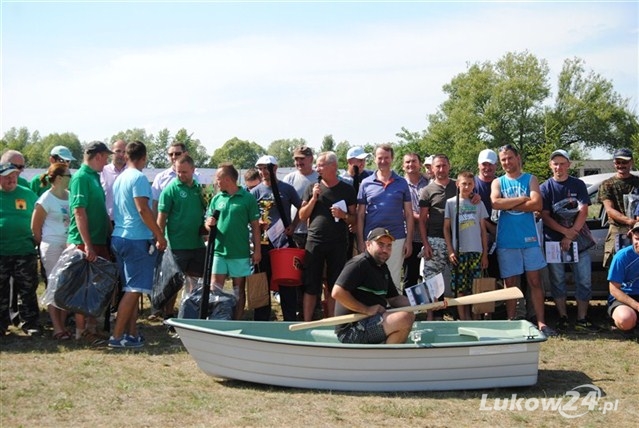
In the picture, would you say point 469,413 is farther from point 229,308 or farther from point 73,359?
point 73,359

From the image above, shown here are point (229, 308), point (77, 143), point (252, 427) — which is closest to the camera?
point (252, 427)

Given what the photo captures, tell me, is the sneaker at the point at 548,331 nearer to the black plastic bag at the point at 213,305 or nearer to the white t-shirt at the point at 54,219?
the black plastic bag at the point at 213,305

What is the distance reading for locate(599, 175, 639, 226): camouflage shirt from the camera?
876 cm

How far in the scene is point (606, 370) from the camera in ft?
22.9

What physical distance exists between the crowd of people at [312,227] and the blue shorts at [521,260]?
0.01m

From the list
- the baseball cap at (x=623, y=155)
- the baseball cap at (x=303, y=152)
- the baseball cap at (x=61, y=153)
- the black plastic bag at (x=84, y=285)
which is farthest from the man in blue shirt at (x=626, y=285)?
the baseball cap at (x=61, y=153)

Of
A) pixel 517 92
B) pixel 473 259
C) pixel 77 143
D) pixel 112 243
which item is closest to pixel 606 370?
pixel 473 259

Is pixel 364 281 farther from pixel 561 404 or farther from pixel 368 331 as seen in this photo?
pixel 561 404

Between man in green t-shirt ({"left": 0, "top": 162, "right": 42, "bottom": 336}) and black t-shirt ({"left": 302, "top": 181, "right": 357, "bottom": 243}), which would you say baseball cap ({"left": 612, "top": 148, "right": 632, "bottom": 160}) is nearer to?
black t-shirt ({"left": 302, "top": 181, "right": 357, "bottom": 243})

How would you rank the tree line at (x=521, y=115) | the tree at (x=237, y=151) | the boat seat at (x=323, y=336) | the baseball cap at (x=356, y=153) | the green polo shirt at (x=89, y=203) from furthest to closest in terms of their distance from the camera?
the tree at (x=237, y=151) → the tree line at (x=521, y=115) → the baseball cap at (x=356, y=153) → the green polo shirt at (x=89, y=203) → the boat seat at (x=323, y=336)

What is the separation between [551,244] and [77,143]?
11605 centimetres

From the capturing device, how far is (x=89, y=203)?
7.82 meters

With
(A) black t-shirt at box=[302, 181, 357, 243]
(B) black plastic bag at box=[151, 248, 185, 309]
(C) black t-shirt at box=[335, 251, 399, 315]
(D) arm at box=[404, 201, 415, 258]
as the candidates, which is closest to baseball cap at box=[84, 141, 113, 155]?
(B) black plastic bag at box=[151, 248, 185, 309]

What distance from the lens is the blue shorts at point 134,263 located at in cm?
763
